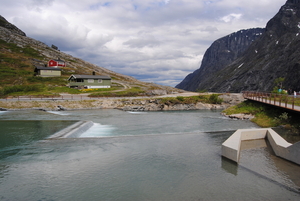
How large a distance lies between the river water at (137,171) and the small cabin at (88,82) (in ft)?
226

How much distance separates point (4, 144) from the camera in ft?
73.2

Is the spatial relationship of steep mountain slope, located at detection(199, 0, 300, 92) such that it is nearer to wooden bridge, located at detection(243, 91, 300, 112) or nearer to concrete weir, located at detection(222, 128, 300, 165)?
wooden bridge, located at detection(243, 91, 300, 112)

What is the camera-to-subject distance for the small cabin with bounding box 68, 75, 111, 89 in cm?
9075

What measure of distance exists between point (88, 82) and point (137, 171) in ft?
270

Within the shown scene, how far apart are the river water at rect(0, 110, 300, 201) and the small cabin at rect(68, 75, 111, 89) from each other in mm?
68991

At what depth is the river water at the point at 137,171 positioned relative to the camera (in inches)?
493

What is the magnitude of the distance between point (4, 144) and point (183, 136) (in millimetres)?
19088

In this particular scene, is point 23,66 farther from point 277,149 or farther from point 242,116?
point 277,149

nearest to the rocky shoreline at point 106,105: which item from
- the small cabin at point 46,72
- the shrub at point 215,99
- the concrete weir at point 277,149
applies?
the shrub at point 215,99

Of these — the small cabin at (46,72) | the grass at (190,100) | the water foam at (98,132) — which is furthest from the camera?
the small cabin at (46,72)

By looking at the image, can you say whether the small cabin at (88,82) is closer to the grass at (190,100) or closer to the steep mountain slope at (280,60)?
→ the grass at (190,100)

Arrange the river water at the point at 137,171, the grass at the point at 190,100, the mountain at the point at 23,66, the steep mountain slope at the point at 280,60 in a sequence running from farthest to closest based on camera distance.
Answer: the steep mountain slope at the point at 280,60, the mountain at the point at 23,66, the grass at the point at 190,100, the river water at the point at 137,171

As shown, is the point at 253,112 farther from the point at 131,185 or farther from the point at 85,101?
the point at 85,101

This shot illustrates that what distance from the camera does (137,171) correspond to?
15609mm
